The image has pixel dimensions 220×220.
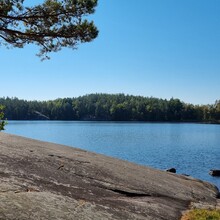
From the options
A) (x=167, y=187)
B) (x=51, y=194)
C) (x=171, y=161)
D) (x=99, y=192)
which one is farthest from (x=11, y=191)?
(x=171, y=161)

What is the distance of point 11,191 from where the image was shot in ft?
27.9

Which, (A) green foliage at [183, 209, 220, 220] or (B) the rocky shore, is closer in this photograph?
(B) the rocky shore

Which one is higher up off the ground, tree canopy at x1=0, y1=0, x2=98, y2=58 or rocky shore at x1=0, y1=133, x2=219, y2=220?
tree canopy at x1=0, y1=0, x2=98, y2=58

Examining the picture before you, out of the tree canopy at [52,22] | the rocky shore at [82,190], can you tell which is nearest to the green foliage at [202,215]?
the rocky shore at [82,190]

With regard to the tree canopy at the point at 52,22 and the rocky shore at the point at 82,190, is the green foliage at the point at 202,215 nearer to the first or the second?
the rocky shore at the point at 82,190

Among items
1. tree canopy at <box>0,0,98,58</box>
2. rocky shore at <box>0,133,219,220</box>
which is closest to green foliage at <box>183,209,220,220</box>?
rocky shore at <box>0,133,219,220</box>

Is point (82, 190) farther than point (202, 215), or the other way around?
point (202, 215)

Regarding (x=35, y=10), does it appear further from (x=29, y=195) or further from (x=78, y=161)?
(x=29, y=195)

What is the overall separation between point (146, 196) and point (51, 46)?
11.0 metres

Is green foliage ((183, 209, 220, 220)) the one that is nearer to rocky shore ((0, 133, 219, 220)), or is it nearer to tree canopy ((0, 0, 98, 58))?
rocky shore ((0, 133, 219, 220))

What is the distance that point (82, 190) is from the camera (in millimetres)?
10234

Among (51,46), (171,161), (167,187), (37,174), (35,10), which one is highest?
(35,10)

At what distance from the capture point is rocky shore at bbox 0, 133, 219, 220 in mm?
8258

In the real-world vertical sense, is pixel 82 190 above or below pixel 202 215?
above
